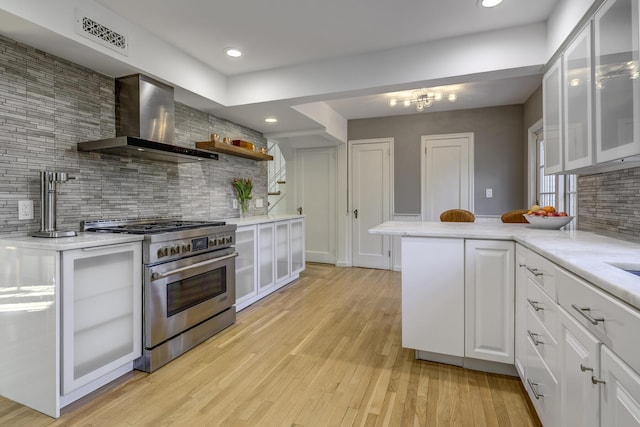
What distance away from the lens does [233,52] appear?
2824 millimetres

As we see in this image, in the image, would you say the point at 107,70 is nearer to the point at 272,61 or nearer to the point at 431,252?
the point at 272,61

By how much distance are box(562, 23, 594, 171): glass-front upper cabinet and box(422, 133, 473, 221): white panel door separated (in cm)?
281

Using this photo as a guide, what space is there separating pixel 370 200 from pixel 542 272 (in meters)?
3.81

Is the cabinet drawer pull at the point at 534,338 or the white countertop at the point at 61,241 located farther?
the white countertop at the point at 61,241

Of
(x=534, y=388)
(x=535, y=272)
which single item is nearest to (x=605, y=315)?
(x=535, y=272)

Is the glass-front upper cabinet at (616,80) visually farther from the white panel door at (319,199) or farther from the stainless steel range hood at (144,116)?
the white panel door at (319,199)

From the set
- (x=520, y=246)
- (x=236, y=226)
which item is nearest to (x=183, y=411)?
(x=236, y=226)

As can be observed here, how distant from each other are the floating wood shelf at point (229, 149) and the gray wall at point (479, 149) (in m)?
2.06

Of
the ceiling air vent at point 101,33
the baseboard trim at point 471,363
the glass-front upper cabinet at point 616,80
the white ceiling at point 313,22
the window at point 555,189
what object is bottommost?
the baseboard trim at point 471,363

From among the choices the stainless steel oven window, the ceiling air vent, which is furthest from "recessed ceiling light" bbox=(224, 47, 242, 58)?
the stainless steel oven window

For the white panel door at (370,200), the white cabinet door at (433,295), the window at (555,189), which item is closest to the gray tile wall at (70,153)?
the white cabinet door at (433,295)

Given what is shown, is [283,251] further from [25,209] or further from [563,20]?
[563,20]

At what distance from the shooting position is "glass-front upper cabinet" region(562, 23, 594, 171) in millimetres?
1598

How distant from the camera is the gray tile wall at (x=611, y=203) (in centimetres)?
177
